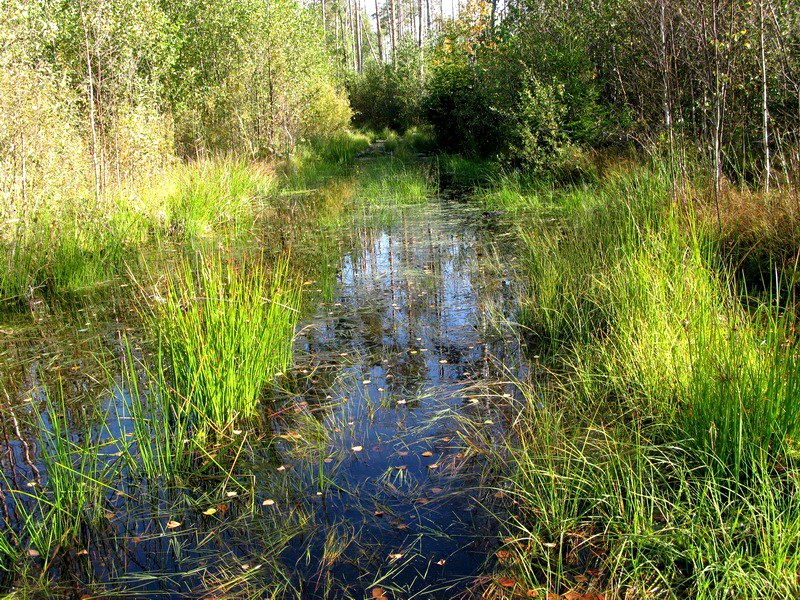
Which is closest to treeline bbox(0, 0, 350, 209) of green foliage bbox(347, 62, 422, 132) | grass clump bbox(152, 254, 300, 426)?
grass clump bbox(152, 254, 300, 426)

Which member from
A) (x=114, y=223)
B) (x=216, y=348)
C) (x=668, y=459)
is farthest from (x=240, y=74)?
(x=668, y=459)

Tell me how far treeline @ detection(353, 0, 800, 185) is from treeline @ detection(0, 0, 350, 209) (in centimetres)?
522

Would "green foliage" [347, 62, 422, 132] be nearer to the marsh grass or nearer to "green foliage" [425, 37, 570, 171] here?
"green foliage" [425, 37, 570, 171]

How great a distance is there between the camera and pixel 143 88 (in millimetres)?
10117

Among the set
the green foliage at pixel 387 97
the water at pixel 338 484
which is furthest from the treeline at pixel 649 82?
the green foliage at pixel 387 97

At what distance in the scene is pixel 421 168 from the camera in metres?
17.0

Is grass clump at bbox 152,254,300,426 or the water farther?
grass clump at bbox 152,254,300,426

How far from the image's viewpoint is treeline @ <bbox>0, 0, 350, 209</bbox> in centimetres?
668

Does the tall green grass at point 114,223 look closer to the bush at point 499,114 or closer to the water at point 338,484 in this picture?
the water at point 338,484

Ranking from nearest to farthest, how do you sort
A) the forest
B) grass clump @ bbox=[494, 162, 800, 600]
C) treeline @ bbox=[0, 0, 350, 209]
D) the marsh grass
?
grass clump @ bbox=[494, 162, 800, 600] → the forest → the marsh grass → treeline @ bbox=[0, 0, 350, 209]

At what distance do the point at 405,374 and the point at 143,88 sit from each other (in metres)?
8.01

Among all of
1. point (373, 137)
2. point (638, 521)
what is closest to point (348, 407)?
point (638, 521)

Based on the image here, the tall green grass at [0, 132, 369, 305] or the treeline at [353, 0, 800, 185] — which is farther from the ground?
the treeline at [353, 0, 800, 185]

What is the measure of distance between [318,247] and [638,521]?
6620mm
